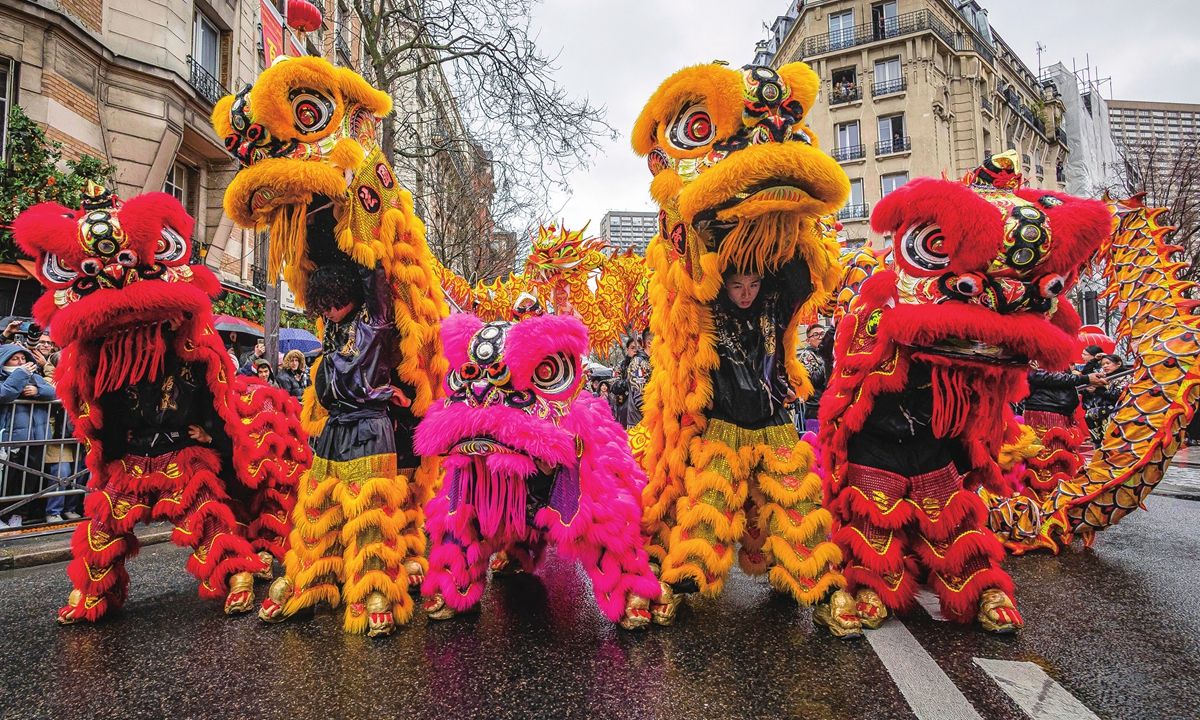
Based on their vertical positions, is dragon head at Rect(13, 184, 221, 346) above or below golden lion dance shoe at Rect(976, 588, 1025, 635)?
above

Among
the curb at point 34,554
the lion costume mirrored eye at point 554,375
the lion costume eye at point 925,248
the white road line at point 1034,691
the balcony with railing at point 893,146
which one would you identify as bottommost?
the curb at point 34,554

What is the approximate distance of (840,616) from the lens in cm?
250

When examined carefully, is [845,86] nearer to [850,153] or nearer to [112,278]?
[850,153]

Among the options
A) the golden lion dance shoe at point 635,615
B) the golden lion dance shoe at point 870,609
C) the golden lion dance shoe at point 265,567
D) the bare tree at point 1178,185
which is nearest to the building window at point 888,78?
the bare tree at point 1178,185

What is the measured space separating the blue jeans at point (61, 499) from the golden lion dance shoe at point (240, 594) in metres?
3.64

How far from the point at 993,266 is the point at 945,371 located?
459mm

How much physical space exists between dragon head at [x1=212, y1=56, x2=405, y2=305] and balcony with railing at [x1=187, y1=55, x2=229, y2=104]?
36.9 ft

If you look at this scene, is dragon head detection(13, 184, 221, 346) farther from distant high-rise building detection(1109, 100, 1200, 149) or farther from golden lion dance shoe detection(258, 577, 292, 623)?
distant high-rise building detection(1109, 100, 1200, 149)

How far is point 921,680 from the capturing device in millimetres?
2104

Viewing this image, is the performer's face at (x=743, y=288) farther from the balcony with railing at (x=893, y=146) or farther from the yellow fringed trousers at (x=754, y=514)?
the balcony with railing at (x=893, y=146)

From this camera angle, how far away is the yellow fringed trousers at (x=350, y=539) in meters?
2.70

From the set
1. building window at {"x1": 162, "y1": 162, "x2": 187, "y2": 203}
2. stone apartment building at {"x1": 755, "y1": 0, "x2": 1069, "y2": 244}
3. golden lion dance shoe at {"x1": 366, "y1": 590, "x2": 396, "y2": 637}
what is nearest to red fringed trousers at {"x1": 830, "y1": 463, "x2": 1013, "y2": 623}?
golden lion dance shoe at {"x1": 366, "y1": 590, "x2": 396, "y2": 637}

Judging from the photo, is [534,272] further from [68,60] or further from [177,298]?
[68,60]

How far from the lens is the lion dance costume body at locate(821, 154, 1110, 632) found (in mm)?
2309
